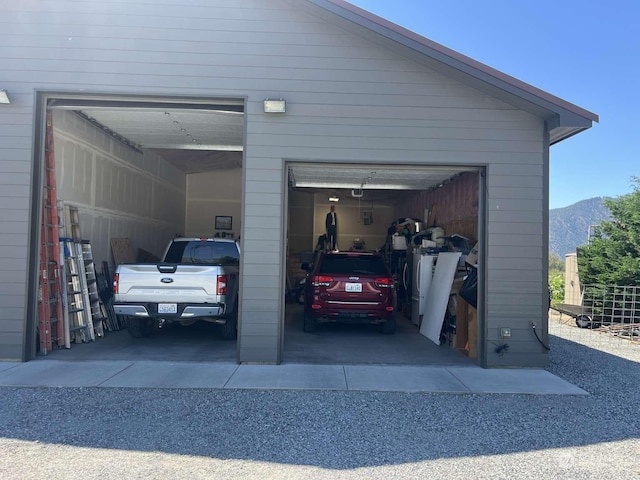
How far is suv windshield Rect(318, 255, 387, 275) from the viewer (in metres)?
8.92

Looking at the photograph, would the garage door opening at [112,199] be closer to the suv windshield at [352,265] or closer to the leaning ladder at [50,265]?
the leaning ladder at [50,265]

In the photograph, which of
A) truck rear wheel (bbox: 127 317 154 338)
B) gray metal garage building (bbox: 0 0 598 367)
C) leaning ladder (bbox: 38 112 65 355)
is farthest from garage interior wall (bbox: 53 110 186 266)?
truck rear wheel (bbox: 127 317 154 338)

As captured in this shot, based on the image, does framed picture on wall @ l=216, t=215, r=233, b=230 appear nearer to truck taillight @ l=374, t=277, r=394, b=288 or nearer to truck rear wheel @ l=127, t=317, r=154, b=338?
truck rear wheel @ l=127, t=317, r=154, b=338

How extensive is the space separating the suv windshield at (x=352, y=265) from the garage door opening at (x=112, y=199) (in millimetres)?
1935

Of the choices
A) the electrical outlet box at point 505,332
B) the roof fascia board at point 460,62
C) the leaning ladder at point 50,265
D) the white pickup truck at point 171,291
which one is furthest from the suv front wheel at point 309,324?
the roof fascia board at point 460,62

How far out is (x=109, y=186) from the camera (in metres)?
9.90

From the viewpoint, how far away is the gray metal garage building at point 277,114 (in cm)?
661

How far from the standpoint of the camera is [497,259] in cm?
672

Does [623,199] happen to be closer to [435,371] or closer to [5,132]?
[435,371]

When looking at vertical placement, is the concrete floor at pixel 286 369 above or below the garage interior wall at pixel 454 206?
below

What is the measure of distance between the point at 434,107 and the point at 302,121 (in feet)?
5.96

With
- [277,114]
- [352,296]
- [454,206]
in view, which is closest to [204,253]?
[352,296]

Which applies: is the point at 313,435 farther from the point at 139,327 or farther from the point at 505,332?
the point at 139,327

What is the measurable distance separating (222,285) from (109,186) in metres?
4.05
